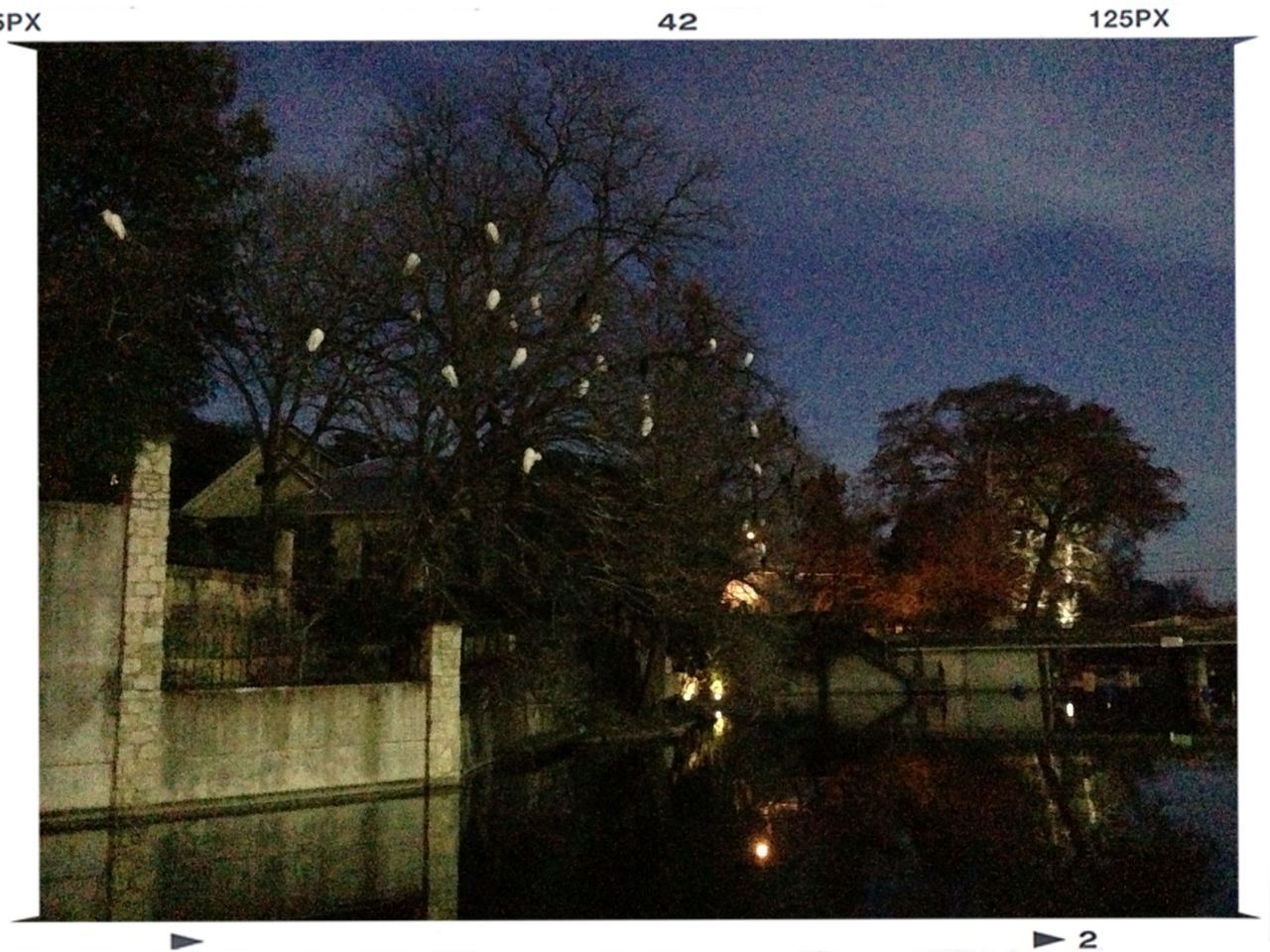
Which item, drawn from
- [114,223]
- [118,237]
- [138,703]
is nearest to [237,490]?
[138,703]

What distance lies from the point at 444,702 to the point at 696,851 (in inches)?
201

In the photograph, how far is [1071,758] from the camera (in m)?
21.4

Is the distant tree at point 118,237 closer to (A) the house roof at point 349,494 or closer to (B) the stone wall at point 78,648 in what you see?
(B) the stone wall at point 78,648

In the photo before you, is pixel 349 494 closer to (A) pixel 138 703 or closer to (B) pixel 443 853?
(A) pixel 138 703

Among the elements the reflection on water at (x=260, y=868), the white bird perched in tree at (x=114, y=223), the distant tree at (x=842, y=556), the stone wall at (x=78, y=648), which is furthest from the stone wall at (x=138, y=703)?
the distant tree at (x=842, y=556)

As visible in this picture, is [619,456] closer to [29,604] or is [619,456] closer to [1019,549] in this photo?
[29,604]

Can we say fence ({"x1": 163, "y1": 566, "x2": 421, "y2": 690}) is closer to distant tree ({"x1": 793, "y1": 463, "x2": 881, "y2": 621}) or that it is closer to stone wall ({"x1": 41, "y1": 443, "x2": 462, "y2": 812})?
stone wall ({"x1": 41, "y1": 443, "x2": 462, "y2": 812})

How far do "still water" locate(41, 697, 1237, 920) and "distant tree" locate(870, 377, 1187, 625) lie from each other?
21.3 meters

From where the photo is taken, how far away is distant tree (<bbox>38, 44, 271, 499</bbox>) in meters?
11.9

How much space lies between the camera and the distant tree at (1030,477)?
39188 millimetres

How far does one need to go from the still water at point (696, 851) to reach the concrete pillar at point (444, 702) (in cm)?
44

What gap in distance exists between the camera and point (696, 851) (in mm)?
11492

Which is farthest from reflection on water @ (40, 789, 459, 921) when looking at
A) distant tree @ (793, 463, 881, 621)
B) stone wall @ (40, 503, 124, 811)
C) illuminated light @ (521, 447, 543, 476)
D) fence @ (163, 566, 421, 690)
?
distant tree @ (793, 463, 881, 621)

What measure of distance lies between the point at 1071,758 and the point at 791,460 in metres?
7.03
